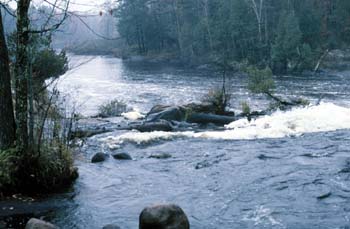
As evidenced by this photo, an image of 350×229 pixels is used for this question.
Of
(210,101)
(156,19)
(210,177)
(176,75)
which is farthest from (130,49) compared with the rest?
(210,177)

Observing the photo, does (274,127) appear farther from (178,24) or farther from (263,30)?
(178,24)

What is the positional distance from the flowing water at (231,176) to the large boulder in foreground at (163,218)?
59cm

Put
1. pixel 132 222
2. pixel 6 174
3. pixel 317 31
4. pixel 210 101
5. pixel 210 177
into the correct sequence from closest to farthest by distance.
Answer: pixel 132 222, pixel 6 174, pixel 210 177, pixel 210 101, pixel 317 31

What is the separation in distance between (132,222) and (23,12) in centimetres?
428

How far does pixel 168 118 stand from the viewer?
19.1 meters

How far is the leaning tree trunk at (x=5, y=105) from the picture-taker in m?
8.66

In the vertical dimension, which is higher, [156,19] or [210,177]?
[156,19]

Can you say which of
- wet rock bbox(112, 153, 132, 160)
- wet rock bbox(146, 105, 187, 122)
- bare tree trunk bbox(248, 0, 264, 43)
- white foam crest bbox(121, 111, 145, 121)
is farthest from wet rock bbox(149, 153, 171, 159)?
bare tree trunk bbox(248, 0, 264, 43)

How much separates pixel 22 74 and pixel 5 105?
693mm

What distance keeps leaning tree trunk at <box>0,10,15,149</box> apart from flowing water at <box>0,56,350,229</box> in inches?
Answer: 56.0

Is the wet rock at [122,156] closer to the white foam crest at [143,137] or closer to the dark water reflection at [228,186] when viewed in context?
the dark water reflection at [228,186]

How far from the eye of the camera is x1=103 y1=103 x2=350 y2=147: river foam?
15.6 metres

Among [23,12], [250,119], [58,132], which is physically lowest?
[250,119]

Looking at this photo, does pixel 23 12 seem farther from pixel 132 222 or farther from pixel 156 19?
pixel 156 19
